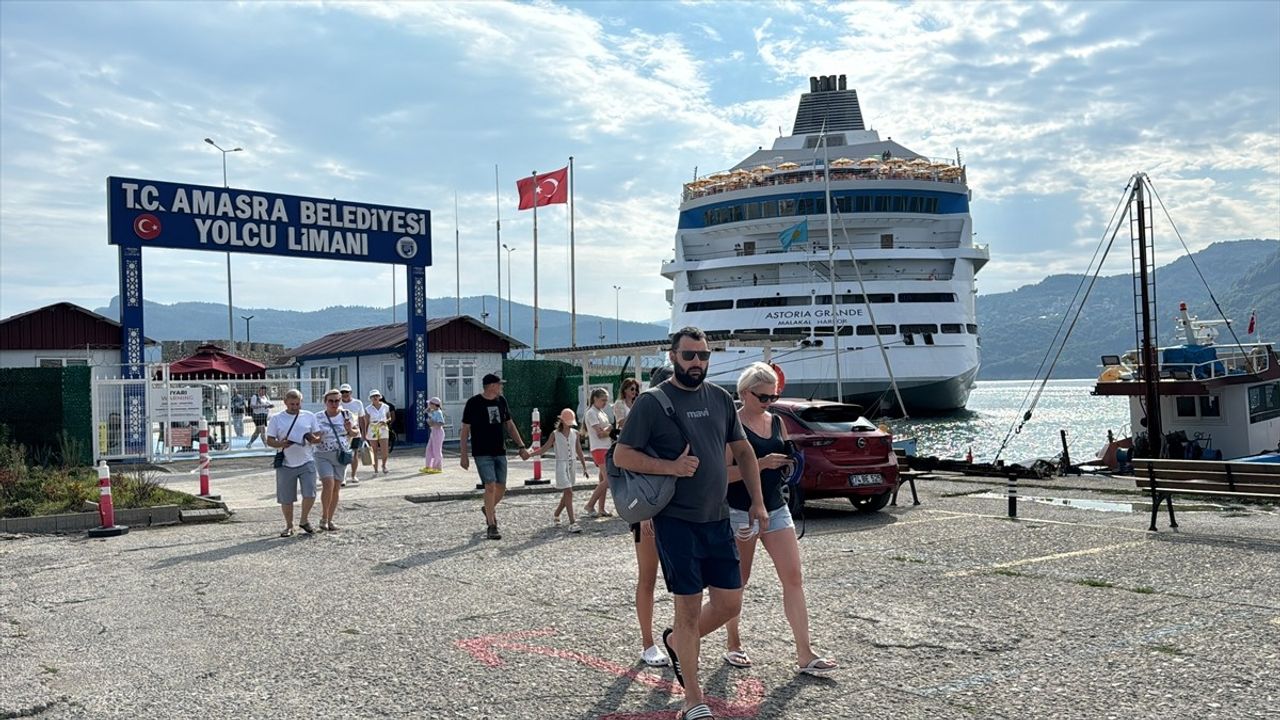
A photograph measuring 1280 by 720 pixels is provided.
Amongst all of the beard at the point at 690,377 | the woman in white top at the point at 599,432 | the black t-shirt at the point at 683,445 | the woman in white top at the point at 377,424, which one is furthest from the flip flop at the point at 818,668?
the woman in white top at the point at 377,424

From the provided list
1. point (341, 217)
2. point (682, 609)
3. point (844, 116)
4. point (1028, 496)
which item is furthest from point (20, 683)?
point (844, 116)

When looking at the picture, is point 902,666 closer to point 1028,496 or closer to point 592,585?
point 592,585

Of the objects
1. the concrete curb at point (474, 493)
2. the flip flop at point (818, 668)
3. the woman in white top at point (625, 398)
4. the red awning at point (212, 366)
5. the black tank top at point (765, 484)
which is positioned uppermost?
the red awning at point (212, 366)

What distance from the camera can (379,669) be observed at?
5.42 m

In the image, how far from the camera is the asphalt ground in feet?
15.9

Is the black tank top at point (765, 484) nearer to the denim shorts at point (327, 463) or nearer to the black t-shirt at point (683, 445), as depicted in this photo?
the black t-shirt at point (683, 445)

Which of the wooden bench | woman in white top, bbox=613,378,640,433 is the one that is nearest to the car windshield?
woman in white top, bbox=613,378,640,433

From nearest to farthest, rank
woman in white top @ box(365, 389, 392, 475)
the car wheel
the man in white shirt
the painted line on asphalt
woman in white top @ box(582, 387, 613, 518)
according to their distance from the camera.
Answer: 1. the painted line on asphalt
2. woman in white top @ box(582, 387, 613, 518)
3. the car wheel
4. the man in white shirt
5. woman in white top @ box(365, 389, 392, 475)

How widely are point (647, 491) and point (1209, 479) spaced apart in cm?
832

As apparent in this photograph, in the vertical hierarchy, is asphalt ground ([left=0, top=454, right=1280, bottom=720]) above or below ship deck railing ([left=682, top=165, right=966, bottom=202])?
below

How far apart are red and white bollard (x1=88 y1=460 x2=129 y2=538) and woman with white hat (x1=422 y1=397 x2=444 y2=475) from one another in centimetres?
768

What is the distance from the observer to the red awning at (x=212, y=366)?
25609mm

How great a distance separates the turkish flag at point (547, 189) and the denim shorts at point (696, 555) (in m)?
35.9

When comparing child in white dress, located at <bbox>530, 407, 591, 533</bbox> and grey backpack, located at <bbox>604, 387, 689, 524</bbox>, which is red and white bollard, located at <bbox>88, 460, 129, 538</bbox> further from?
grey backpack, located at <bbox>604, 387, 689, 524</bbox>
